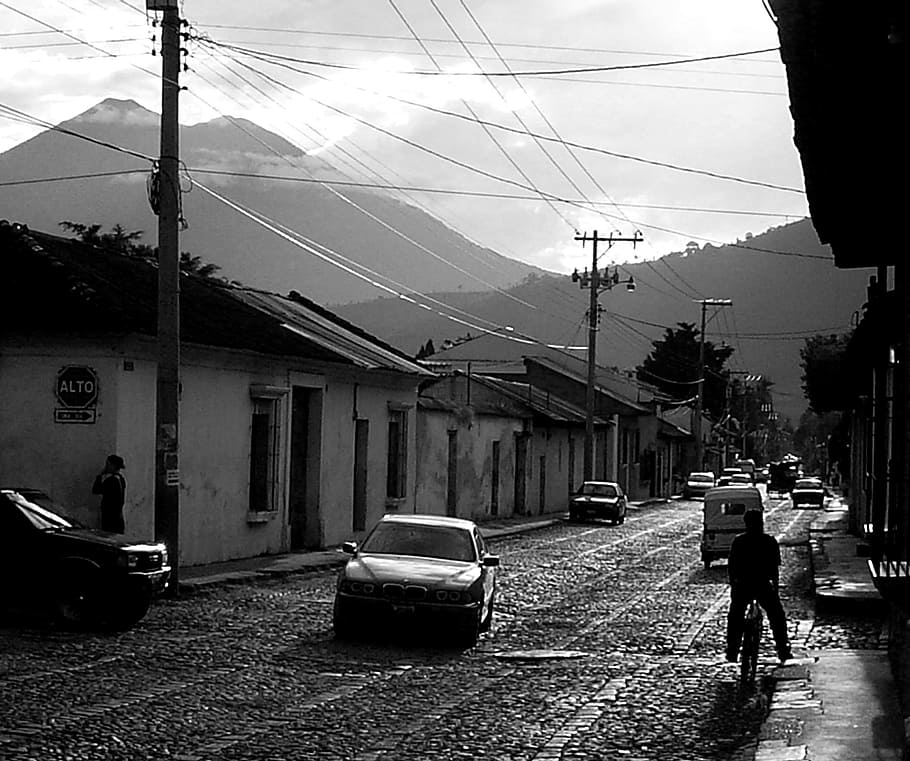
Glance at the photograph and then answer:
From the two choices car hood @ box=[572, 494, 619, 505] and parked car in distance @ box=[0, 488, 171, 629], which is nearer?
parked car in distance @ box=[0, 488, 171, 629]

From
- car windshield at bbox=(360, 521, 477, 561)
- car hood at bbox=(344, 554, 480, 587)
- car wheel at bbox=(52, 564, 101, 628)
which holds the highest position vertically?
car windshield at bbox=(360, 521, 477, 561)

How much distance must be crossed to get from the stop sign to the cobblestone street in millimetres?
3695

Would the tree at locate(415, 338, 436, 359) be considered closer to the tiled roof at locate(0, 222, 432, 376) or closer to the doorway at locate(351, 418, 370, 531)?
the doorway at locate(351, 418, 370, 531)

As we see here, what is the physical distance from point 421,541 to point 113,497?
5446 millimetres

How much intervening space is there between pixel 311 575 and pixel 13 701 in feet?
48.7

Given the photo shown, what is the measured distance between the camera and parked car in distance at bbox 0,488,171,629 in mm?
17312

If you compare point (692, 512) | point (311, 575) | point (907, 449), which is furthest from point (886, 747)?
point (692, 512)

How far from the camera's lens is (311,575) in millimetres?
26969

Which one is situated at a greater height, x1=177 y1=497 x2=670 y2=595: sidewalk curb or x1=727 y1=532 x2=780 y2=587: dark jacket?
x1=727 y1=532 x2=780 y2=587: dark jacket

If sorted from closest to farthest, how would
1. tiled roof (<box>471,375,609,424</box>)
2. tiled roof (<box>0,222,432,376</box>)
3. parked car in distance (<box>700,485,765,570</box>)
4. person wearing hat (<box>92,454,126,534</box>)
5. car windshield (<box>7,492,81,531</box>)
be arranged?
car windshield (<box>7,492,81,531</box>), person wearing hat (<box>92,454,126,534</box>), tiled roof (<box>0,222,432,376</box>), parked car in distance (<box>700,485,765,570</box>), tiled roof (<box>471,375,609,424</box>)

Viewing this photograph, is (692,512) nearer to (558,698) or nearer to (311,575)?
(311,575)

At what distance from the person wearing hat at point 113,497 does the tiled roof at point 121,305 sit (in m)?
2.32

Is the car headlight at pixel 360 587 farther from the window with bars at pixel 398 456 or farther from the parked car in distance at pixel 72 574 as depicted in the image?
the window with bars at pixel 398 456

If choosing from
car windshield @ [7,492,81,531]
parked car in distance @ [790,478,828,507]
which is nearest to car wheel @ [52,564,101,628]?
car windshield @ [7,492,81,531]
